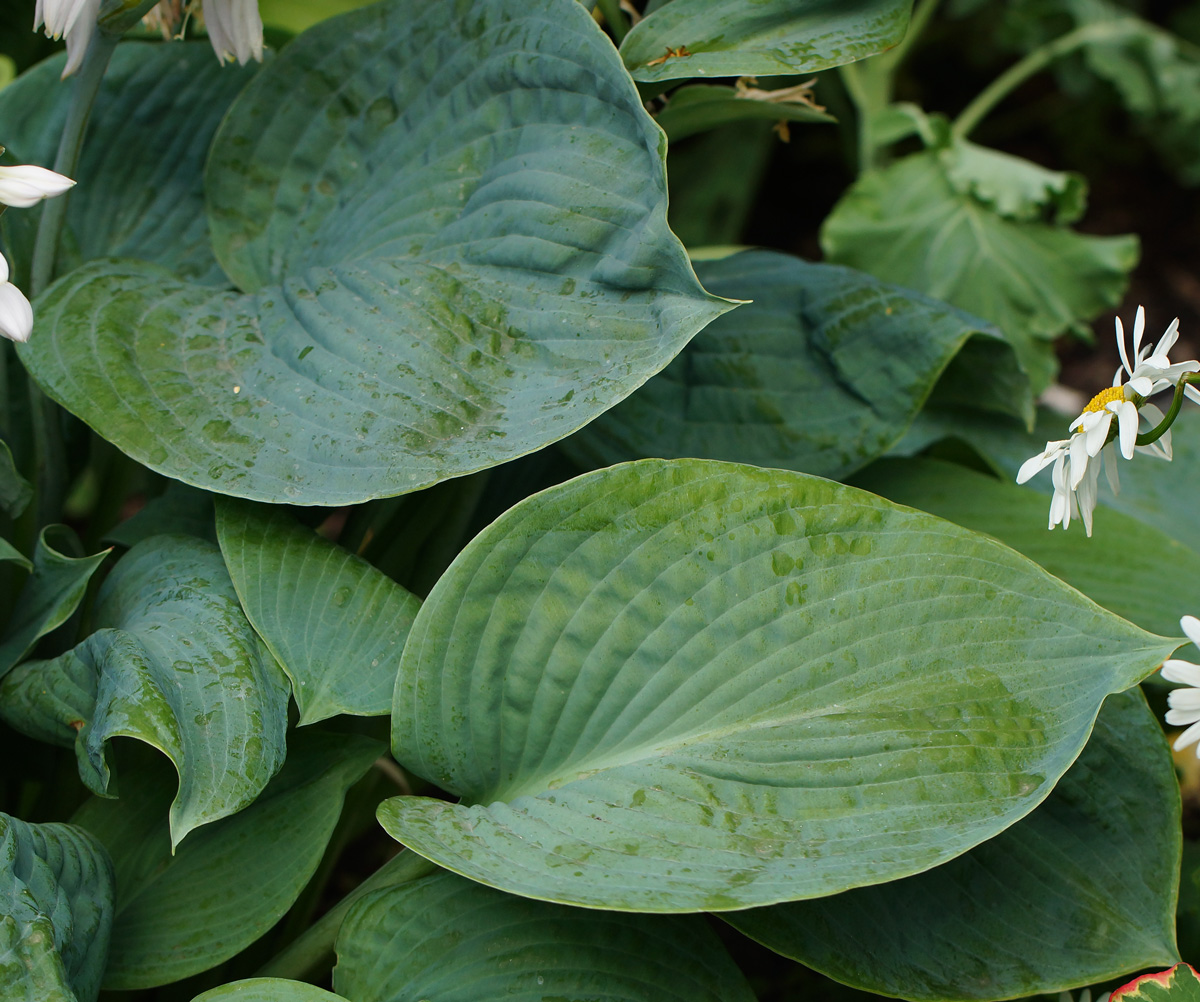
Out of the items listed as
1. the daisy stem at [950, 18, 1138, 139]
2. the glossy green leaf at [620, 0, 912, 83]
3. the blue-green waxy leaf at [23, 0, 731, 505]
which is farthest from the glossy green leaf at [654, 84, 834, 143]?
the daisy stem at [950, 18, 1138, 139]

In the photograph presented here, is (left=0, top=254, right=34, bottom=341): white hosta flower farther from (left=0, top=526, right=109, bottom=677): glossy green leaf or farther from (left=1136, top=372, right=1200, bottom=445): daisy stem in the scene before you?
(left=1136, top=372, right=1200, bottom=445): daisy stem

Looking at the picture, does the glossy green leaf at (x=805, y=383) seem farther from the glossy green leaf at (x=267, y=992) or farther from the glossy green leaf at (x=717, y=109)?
the glossy green leaf at (x=267, y=992)

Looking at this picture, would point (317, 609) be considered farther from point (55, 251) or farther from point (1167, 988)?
point (1167, 988)

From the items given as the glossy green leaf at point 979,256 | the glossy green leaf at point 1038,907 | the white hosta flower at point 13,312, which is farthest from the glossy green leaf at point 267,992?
the glossy green leaf at point 979,256

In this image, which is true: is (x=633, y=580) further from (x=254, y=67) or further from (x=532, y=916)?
(x=254, y=67)

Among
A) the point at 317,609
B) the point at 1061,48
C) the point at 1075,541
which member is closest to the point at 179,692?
the point at 317,609

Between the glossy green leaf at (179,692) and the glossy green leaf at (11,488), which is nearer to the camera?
the glossy green leaf at (179,692)
